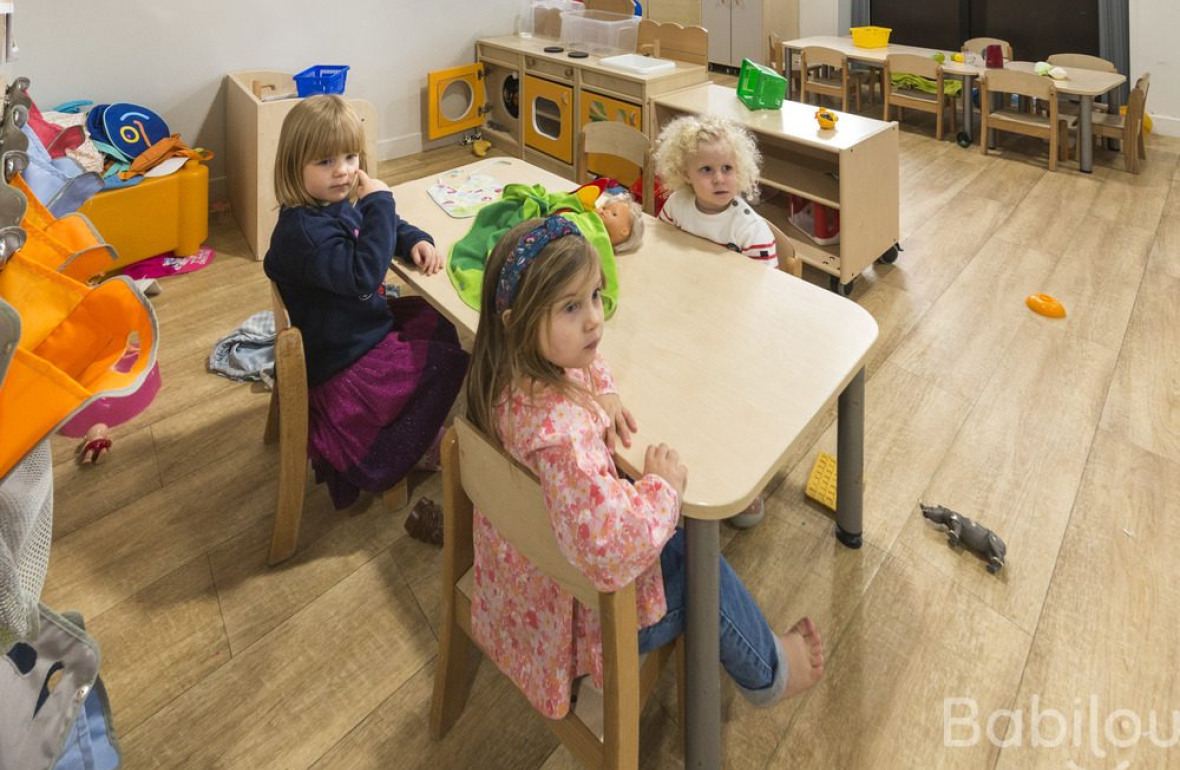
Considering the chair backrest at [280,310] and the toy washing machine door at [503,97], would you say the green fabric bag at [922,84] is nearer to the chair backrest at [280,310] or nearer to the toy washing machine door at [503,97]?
the toy washing machine door at [503,97]

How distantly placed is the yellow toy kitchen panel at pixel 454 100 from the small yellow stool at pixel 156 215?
59.6 inches

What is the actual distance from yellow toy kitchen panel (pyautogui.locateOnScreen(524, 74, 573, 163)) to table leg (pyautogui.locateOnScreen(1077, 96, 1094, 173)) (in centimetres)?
262

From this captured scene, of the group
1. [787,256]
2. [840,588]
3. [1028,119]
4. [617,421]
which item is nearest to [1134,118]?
[1028,119]

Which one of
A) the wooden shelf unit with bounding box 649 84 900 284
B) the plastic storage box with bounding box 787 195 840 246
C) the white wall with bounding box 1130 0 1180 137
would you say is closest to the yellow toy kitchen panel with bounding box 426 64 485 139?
the wooden shelf unit with bounding box 649 84 900 284

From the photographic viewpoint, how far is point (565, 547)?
0.81m

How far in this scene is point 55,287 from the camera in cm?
68

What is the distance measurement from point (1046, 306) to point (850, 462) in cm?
146

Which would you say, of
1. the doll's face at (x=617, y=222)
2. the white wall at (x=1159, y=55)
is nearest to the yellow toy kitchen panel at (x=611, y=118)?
the doll's face at (x=617, y=222)

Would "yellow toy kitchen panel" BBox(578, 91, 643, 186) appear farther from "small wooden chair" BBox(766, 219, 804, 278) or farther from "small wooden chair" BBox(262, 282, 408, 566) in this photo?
"small wooden chair" BBox(262, 282, 408, 566)

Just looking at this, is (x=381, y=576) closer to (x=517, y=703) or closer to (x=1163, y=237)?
(x=517, y=703)

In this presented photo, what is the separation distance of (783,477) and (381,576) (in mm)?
992

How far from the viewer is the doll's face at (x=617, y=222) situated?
1461 mm

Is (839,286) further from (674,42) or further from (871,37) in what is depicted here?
(871,37)

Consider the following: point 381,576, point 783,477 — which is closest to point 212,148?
point 381,576
